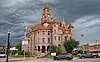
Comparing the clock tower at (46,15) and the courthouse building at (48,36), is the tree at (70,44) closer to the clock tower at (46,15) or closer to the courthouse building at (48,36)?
the courthouse building at (48,36)

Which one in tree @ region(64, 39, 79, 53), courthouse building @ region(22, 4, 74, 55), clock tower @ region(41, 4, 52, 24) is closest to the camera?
tree @ region(64, 39, 79, 53)

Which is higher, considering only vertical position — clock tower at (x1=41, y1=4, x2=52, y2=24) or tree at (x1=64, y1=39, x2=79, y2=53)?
clock tower at (x1=41, y1=4, x2=52, y2=24)

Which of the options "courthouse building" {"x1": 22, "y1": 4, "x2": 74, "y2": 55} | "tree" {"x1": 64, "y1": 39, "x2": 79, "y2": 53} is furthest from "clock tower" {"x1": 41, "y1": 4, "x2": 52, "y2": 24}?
"tree" {"x1": 64, "y1": 39, "x2": 79, "y2": 53}

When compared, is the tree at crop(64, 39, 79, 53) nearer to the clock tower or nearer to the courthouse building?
the courthouse building

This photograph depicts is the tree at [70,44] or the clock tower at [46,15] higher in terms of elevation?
the clock tower at [46,15]

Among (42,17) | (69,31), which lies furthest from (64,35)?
(42,17)

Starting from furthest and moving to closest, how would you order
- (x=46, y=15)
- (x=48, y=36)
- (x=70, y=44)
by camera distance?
(x=46, y=15)
(x=48, y=36)
(x=70, y=44)

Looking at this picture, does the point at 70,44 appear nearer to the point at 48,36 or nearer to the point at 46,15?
the point at 48,36

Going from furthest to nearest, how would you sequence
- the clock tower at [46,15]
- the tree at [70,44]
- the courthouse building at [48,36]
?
the clock tower at [46,15]
the courthouse building at [48,36]
the tree at [70,44]

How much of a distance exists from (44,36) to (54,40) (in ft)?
19.1

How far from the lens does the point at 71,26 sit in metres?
112

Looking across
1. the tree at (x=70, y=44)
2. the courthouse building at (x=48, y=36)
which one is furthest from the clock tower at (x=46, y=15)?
the tree at (x=70, y=44)

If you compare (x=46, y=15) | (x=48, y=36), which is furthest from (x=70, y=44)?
(x=46, y=15)

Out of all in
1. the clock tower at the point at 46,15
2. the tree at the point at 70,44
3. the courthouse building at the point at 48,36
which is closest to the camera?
the tree at the point at 70,44
